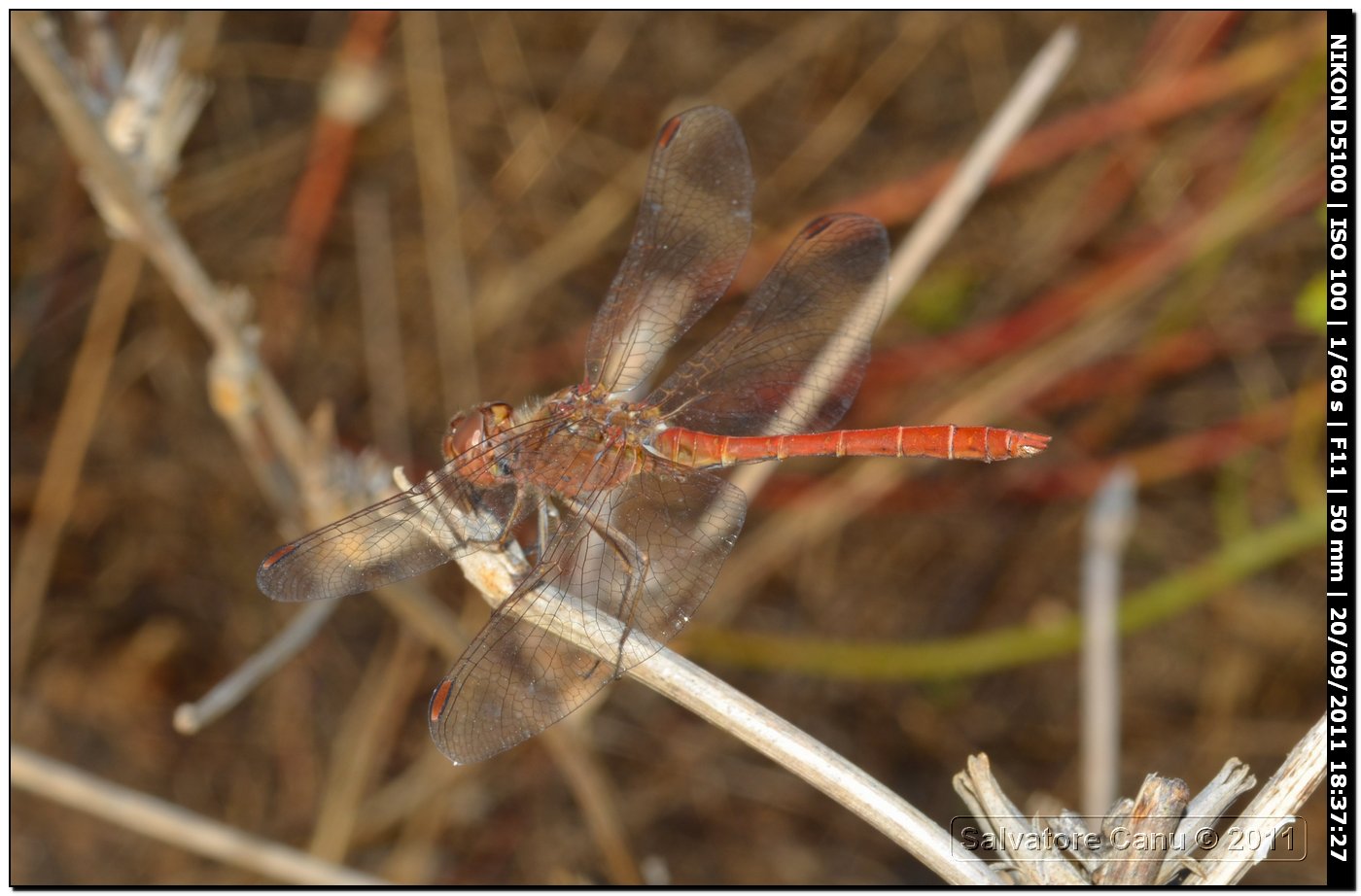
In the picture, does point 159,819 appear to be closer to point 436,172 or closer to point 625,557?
point 625,557

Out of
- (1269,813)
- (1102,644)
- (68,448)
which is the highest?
(68,448)

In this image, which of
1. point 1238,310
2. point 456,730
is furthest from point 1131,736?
point 456,730

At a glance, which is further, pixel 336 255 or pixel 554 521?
pixel 336 255

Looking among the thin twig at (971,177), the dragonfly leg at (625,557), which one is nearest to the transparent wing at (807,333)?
the thin twig at (971,177)

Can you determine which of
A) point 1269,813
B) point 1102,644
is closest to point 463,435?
point 1269,813

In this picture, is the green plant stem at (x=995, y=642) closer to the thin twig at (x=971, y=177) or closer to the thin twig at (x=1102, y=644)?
the thin twig at (x=1102, y=644)

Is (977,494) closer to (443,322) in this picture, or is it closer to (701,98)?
(701,98)

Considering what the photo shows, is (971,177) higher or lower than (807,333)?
higher
